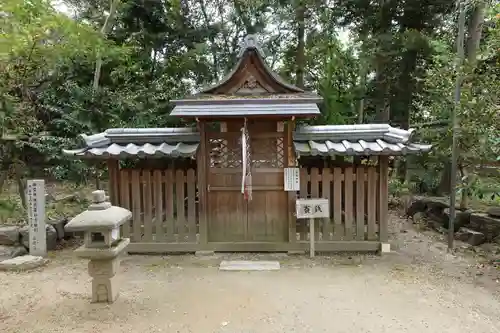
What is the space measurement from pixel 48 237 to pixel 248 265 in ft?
13.4

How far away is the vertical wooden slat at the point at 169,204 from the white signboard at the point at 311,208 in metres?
2.39

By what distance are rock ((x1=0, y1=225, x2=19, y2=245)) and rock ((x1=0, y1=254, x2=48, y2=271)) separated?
26.5 inches

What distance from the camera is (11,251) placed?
6.45 meters

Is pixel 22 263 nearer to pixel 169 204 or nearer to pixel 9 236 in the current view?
pixel 9 236

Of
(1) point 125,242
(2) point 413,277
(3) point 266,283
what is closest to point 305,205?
(3) point 266,283

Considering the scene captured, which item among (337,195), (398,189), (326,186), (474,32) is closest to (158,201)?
(326,186)

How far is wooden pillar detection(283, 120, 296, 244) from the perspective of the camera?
648 centimetres

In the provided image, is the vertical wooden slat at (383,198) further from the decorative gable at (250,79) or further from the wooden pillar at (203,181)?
the wooden pillar at (203,181)

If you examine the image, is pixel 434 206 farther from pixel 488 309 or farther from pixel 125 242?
pixel 125 242

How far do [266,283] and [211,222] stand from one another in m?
1.90

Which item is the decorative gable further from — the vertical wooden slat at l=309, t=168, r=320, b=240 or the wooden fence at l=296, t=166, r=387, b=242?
the wooden fence at l=296, t=166, r=387, b=242

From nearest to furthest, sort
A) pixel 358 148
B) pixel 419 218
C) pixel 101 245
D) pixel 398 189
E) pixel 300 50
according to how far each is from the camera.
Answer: pixel 101 245 < pixel 358 148 < pixel 419 218 < pixel 398 189 < pixel 300 50

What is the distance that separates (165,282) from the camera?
5.35m

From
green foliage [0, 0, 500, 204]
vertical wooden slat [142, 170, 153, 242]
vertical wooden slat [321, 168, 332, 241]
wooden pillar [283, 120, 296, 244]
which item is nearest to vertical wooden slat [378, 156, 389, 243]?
vertical wooden slat [321, 168, 332, 241]
